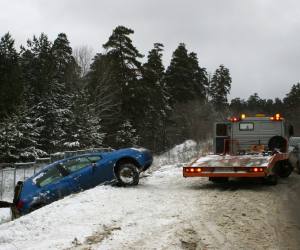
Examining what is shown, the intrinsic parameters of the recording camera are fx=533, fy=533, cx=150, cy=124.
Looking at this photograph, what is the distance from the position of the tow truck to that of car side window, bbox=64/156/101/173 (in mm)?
2713

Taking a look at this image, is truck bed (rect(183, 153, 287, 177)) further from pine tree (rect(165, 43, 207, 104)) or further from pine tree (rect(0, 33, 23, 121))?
pine tree (rect(165, 43, 207, 104))

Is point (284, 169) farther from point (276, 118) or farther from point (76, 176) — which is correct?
point (76, 176)

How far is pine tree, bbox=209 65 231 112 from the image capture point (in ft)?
315

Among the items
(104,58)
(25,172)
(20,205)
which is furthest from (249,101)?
(20,205)

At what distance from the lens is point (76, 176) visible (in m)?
14.6

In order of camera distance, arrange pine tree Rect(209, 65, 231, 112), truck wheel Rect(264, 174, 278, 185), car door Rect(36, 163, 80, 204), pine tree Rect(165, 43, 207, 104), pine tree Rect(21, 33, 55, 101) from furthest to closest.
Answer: pine tree Rect(209, 65, 231, 112)
pine tree Rect(165, 43, 207, 104)
pine tree Rect(21, 33, 55, 101)
truck wheel Rect(264, 174, 278, 185)
car door Rect(36, 163, 80, 204)

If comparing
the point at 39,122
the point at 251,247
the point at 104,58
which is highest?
the point at 104,58

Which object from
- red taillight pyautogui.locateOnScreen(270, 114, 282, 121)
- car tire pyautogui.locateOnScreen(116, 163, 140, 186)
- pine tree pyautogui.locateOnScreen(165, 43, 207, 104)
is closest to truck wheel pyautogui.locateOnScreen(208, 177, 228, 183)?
car tire pyautogui.locateOnScreen(116, 163, 140, 186)

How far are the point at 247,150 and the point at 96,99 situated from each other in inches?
1352

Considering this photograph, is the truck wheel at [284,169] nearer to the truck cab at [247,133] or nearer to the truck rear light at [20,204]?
the truck cab at [247,133]

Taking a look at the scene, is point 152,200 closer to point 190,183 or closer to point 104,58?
point 190,183

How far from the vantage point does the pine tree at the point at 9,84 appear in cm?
3291

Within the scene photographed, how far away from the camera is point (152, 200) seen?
39.2ft

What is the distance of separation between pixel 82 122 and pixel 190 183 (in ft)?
90.4
